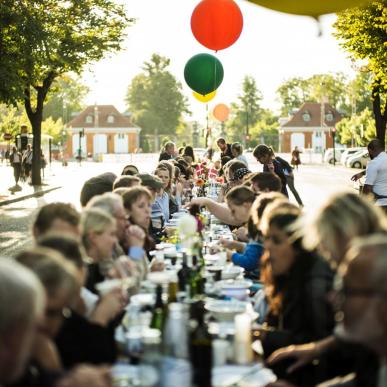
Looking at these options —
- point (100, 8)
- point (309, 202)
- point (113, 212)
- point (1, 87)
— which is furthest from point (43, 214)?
point (100, 8)

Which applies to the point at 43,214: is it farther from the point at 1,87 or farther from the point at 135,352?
the point at 1,87

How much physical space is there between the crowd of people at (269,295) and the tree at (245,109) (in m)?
135

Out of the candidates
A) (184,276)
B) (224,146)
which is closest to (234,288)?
(184,276)

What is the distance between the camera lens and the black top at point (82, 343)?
3848 mm

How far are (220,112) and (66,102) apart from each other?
116 metres

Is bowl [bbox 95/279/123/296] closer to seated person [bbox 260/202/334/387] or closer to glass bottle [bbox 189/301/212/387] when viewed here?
glass bottle [bbox 189/301/212/387]

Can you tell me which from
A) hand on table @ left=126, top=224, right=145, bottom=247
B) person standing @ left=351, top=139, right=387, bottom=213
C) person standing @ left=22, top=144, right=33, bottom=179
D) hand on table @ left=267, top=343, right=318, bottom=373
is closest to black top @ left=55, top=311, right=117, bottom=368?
hand on table @ left=267, top=343, right=318, bottom=373

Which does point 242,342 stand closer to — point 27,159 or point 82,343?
point 82,343

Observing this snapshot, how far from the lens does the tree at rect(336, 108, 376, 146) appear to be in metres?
63.5

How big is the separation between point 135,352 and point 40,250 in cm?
92

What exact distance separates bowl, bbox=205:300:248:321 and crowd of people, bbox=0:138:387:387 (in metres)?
0.21

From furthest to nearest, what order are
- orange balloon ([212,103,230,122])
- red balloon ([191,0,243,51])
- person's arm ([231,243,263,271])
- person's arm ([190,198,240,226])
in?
orange balloon ([212,103,230,122]), red balloon ([191,0,243,51]), person's arm ([190,198,240,226]), person's arm ([231,243,263,271])

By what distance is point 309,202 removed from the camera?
25875 millimetres

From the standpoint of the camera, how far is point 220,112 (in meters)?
30.1
